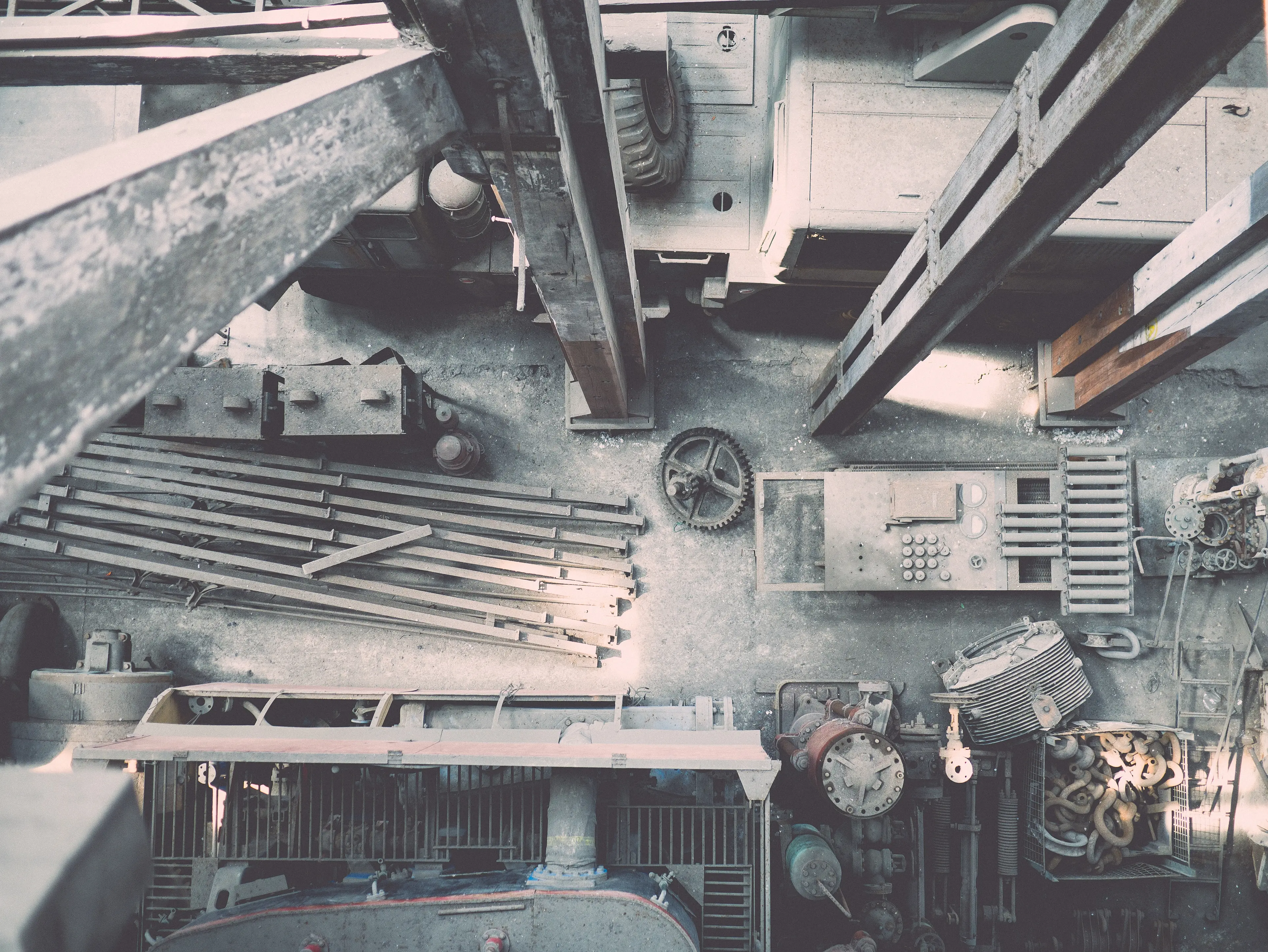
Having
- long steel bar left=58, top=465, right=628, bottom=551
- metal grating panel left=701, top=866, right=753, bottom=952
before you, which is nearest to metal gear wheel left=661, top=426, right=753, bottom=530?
long steel bar left=58, top=465, right=628, bottom=551

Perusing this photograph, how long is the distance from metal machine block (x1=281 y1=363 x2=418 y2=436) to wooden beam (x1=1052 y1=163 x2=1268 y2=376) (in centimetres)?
467

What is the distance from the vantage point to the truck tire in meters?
4.61

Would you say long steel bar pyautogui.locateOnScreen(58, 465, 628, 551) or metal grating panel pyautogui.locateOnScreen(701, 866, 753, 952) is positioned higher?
long steel bar pyautogui.locateOnScreen(58, 465, 628, 551)

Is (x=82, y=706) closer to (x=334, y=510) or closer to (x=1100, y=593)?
(x=334, y=510)

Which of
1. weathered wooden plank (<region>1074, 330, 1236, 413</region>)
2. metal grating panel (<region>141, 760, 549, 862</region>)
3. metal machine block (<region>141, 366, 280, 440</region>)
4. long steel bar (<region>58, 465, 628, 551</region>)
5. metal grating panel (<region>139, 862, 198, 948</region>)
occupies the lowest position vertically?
metal grating panel (<region>139, 862, 198, 948</region>)

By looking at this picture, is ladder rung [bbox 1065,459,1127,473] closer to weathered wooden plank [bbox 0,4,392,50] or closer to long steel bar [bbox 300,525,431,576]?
long steel bar [bbox 300,525,431,576]

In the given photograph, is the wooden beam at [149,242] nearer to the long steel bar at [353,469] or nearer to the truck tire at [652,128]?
the truck tire at [652,128]

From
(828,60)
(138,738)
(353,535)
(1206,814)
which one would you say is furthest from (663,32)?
(1206,814)

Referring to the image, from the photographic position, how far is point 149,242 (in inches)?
44.5

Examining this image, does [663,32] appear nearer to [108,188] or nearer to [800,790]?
[108,188]

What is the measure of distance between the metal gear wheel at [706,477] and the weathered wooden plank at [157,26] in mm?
3734

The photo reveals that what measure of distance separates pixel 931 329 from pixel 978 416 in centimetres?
270

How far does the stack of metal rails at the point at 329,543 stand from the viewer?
18.7ft

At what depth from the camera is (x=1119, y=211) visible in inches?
177
